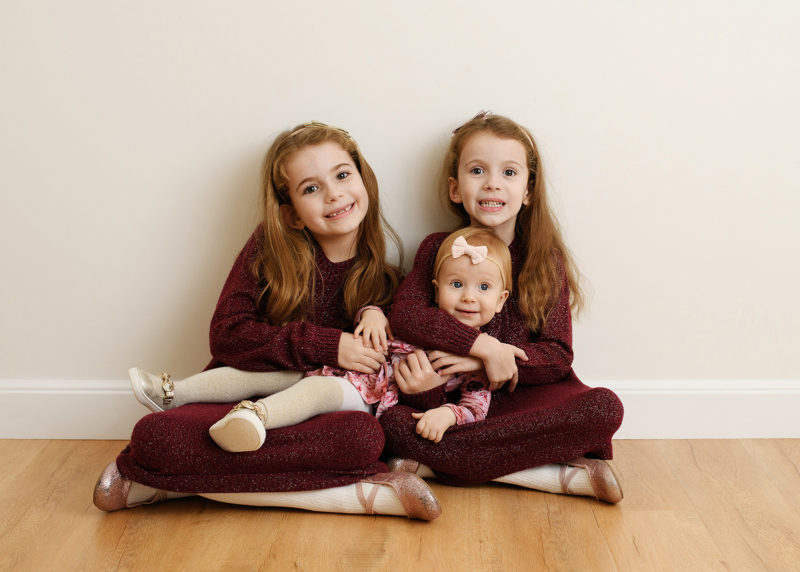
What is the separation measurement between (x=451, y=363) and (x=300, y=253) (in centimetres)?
41

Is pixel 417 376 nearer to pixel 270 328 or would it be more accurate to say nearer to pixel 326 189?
pixel 270 328

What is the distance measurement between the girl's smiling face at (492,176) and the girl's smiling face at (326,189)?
0.76 ft

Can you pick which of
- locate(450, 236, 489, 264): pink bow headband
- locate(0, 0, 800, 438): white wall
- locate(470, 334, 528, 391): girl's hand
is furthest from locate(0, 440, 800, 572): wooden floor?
locate(450, 236, 489, 264): pink bow headband

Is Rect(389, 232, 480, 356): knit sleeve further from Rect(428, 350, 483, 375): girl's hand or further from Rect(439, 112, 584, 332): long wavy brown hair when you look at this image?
Rect(439, 112, 584, 332): long wavy brown hair

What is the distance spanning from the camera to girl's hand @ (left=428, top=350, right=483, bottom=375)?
1699 millimetres

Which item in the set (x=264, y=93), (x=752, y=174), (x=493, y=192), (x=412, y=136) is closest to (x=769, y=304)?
(x=752, y=174)

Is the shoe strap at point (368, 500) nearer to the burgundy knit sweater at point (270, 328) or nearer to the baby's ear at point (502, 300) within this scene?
the burgundy knit sweater at point (270, 328)

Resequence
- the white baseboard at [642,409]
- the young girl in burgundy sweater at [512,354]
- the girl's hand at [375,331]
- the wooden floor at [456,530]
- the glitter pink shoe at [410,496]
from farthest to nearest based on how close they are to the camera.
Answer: the white baseboard at [642,409], the girl's hand at [375,331], the young girl in burgundy sweater at [512,354], the glitter pink shoe at [410,496], the wooden floor at [456,530]

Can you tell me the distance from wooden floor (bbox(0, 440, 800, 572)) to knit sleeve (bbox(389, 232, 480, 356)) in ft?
0.98

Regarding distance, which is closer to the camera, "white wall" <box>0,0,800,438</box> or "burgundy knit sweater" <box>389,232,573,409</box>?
"burgundy knit sweater" <box>389,232,573,409</box>

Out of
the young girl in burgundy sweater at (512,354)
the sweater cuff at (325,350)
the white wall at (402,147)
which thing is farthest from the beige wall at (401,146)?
the sweater cuff at (325,350)

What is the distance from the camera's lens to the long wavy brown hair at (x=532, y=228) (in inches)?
69.4

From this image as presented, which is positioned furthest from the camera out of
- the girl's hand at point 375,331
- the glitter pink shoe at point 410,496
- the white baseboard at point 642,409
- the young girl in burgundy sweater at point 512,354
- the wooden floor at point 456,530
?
the white baseboard at point 642,409

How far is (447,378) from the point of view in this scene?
173 centimetres
